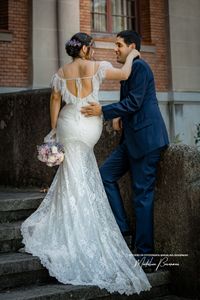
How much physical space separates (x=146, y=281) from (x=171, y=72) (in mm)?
11096

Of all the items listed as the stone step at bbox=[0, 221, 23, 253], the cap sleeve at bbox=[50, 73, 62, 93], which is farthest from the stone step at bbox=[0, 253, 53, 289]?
the cap sleeve at bbox=[50, 73, 62, 93]

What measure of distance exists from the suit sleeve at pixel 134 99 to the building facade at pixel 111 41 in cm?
745

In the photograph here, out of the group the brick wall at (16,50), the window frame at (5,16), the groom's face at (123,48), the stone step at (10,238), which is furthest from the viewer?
the window frame at (5,16)

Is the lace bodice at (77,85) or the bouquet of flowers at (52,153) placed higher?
the lace bodice at (77,85)

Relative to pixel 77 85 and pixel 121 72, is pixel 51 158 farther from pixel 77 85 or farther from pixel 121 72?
pixel 121 72

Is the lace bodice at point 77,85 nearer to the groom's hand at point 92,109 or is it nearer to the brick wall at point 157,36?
the groom's hand at point 92,109

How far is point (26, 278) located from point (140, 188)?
140 cm

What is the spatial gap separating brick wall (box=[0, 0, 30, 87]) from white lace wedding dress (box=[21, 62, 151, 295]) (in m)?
7.52

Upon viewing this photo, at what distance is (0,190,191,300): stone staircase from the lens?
4.82 meters

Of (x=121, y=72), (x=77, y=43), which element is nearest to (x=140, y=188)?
(x=121, y=72)

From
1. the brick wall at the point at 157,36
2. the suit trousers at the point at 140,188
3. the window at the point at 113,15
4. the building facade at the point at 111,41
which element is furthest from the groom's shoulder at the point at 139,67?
the brick wall at the point at 157,36

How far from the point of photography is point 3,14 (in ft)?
43.7

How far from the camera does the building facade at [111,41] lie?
43.5 ft

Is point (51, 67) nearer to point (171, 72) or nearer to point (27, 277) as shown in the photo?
point (171, 72)
